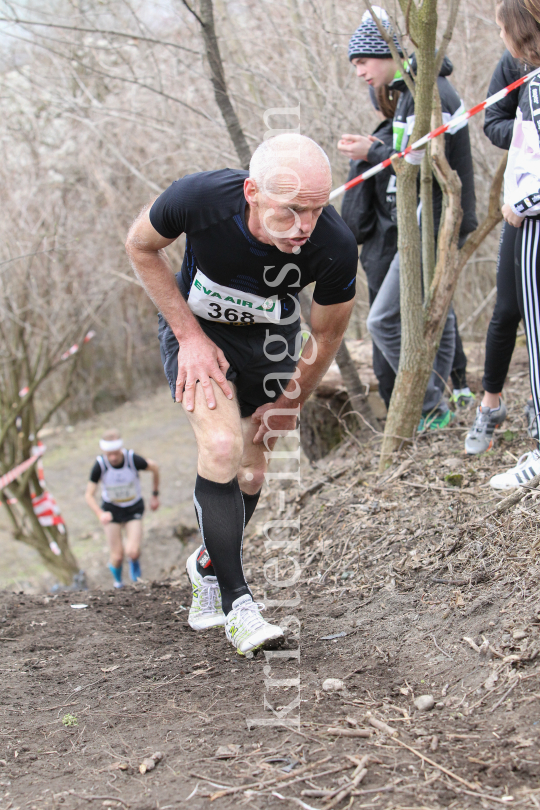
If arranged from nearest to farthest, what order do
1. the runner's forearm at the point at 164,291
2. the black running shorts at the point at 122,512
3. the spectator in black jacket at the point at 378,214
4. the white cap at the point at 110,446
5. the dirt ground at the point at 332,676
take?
the dirt ground at the point at 332,676
the runner's forearm at the point at 164,291
the spectator in black jacket at the point at 378,214
the white cap at the point at 110,446
the black running shorts at the point at 122,512

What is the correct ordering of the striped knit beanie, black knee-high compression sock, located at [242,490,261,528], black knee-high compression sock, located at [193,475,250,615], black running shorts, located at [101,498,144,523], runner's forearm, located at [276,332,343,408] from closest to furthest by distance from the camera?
black knee-high compression sock, located at [193,475,250,615], runner's forearm, located at [276,332,343,408], black knee-high compression sock, located at [242,490,261,528], the striped knit beanie, black running shorts, located at [101,498,144,523]

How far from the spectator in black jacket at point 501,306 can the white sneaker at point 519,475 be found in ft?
1.33

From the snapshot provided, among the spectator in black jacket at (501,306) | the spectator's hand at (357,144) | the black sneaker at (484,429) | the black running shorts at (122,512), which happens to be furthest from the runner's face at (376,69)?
the black running shorts at (122,512)

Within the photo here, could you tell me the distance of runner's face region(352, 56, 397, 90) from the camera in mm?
4008

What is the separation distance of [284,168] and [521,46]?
4.16ft

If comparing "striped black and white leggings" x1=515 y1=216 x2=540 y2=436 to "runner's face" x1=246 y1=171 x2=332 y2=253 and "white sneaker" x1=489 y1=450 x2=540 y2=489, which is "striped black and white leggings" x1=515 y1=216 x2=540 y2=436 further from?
"runner's face" x1=246 y1=171 x2=332 y2=253

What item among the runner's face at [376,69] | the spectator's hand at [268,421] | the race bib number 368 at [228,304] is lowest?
the spectator's hand at [268,421]

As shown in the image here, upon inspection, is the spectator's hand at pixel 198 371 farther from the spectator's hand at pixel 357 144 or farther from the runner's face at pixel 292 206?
the spectator's hand at pixel 357 144

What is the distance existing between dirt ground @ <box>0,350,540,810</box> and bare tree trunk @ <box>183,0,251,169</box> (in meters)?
2.25

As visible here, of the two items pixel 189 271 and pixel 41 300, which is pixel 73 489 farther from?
pixel 189 271

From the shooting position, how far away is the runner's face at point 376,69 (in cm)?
401

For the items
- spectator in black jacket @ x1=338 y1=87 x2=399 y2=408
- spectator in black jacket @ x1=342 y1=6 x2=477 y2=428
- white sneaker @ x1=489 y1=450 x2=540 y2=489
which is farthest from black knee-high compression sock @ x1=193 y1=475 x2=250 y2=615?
spectator in black jacket @ x1=338 y1=87 x2=399 y2=408

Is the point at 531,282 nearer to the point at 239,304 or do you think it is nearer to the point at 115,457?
the point at 239,304

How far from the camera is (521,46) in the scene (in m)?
2.81
